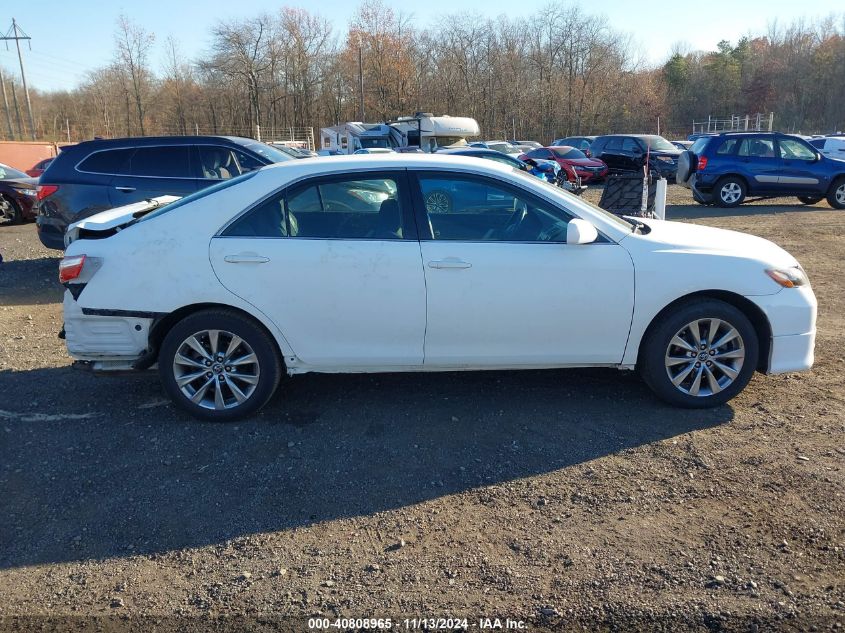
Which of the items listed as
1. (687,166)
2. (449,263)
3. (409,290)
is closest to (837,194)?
(687,166)

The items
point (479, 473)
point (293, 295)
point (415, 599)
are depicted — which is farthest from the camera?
point (293, 295)

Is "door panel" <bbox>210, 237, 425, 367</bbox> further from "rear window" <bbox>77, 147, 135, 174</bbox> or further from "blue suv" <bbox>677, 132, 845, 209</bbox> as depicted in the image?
"blue suv" <bbox>677, 132, 845, 209</bbox>

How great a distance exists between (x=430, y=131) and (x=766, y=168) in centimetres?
1691

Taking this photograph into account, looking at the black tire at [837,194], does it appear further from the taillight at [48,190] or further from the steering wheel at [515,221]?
the taillight at [48,190]

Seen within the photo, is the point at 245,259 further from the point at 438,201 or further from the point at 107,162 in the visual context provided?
the point at 107,162

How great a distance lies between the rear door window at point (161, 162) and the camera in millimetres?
8266

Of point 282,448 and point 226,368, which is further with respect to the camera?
point 226,368

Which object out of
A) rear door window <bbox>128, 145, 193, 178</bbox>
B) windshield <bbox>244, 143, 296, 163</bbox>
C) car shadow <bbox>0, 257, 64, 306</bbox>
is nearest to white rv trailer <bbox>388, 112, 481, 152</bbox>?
windshield <bbox>244, 143, 296, 163</bbox>

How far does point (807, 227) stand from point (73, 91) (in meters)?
63.9

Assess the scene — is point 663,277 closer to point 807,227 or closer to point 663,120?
point 807,227

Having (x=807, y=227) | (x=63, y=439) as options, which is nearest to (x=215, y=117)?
(x=807, y=227)

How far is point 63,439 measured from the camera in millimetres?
4195

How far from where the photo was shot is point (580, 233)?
13.3 ft

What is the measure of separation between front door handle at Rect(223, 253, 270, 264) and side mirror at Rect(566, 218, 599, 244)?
1921mm
